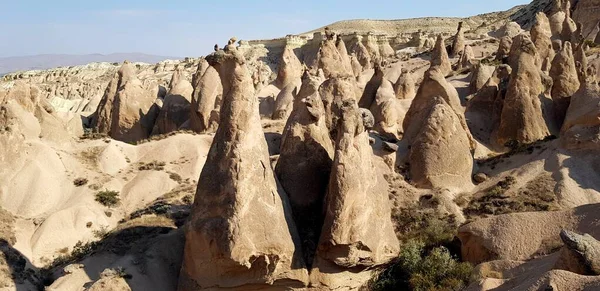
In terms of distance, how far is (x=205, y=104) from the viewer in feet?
Answer: 99.7

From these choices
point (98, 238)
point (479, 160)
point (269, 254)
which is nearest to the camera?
point (269, 254)

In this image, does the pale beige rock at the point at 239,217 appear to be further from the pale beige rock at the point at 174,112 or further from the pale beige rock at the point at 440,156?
the pale beige rock at the point at 174,112

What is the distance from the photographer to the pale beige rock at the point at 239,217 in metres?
13.6

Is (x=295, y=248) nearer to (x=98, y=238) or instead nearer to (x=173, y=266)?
(x=173, y=266)

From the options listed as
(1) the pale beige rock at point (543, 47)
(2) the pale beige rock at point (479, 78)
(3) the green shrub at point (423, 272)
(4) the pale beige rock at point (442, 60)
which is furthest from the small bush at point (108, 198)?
(4) the pale beige rock at point (442, 60)

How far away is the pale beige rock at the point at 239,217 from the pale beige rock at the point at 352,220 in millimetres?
776

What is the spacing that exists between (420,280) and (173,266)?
624 cm

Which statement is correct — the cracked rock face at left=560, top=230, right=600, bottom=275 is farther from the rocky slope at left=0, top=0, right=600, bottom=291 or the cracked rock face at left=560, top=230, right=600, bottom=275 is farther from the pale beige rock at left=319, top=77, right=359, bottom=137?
the pale beige rock at left=319, top=77, right=359, bottom=137

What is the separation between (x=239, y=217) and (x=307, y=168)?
3024mm

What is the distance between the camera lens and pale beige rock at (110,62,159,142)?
32.6m

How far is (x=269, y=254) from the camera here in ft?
45.0

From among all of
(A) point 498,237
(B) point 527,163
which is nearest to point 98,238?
Result: (A) point 498,237

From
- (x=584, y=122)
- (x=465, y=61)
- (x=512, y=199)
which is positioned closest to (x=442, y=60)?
(x=465, y=61)

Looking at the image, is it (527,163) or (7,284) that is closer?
(7,284)
